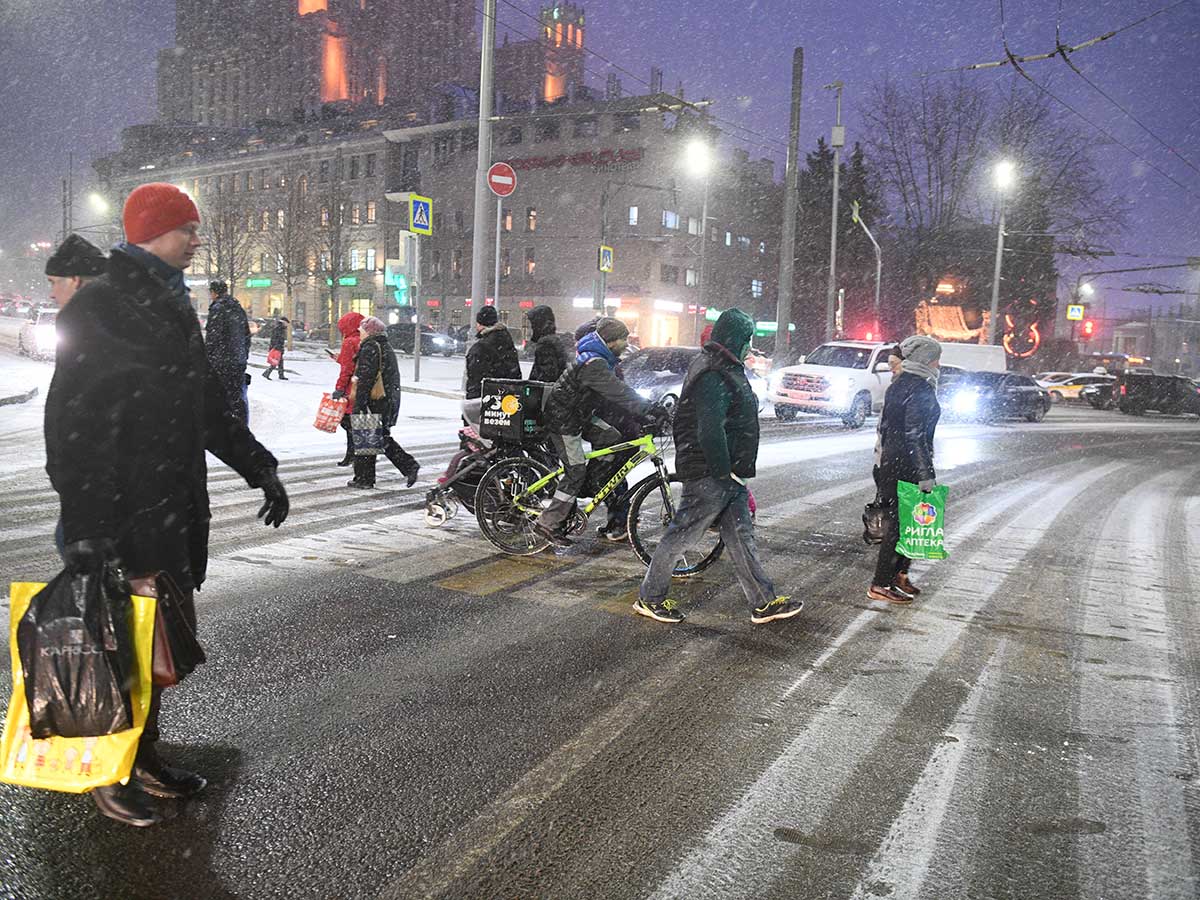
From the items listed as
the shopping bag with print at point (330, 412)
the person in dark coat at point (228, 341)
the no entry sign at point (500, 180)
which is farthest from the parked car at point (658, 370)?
the person in dark coat at point (228, 341)

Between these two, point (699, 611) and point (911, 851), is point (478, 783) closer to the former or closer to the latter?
point (911, 851)

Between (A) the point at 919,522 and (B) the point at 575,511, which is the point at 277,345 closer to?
(B) the point at 575,511

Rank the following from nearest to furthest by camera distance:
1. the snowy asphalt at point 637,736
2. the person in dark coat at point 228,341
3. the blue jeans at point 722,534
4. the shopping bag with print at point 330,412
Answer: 1. the snowy asphalt at point 637,736
2. the blue jeans at point 722,534
3. the person in dark coat at point 228,341
4. the shopping bag with print at point 330,412

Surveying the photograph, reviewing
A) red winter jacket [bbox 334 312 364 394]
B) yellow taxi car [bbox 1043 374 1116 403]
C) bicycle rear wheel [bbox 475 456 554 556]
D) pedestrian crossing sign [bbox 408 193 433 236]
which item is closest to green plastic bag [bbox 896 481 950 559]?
bicycle rear wheel [bbox 475 456 554 556]

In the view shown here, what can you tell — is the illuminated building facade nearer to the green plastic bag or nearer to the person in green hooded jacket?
the green plastic bag

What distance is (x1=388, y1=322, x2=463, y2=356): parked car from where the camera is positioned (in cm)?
4397

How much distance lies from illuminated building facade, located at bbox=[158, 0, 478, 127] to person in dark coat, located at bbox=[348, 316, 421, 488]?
9781 centimetres

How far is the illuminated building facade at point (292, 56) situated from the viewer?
348 ft

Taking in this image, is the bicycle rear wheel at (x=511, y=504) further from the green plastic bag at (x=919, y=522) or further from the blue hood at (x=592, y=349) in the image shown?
the green plastic bag at (x=919, y=522)

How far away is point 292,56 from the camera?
4193 inches

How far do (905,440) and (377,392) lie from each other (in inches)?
223

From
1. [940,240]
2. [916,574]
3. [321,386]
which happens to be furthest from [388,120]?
A: [916,574]

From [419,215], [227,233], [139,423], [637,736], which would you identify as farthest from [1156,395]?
[227,233]

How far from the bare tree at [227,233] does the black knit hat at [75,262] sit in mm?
47533
